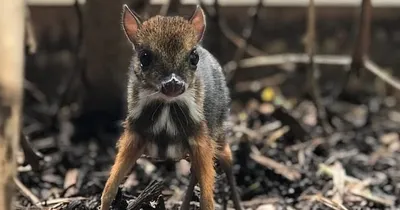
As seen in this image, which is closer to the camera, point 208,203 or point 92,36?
point 208,203

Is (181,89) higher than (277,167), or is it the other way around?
(181,89)

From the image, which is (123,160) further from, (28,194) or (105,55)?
(105,55)

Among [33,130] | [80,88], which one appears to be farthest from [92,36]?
[33,130]

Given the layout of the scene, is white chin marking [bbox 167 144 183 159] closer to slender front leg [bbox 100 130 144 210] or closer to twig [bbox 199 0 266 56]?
slender front leg [bbox 100 130 144 210]

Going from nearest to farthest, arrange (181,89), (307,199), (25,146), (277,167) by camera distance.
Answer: (181,89) → (25,146) → (307,199) → (277,167)

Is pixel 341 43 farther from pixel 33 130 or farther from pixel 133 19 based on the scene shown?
pixel 133 19

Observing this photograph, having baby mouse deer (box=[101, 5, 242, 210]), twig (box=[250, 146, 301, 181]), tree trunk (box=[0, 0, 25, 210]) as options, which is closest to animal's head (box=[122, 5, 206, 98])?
baby mouse deer (box=[101, 5, 242, 210])

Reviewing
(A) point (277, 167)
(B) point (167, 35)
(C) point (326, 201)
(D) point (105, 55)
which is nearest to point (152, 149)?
(B) point (167, 35)

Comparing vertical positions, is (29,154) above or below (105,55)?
below
